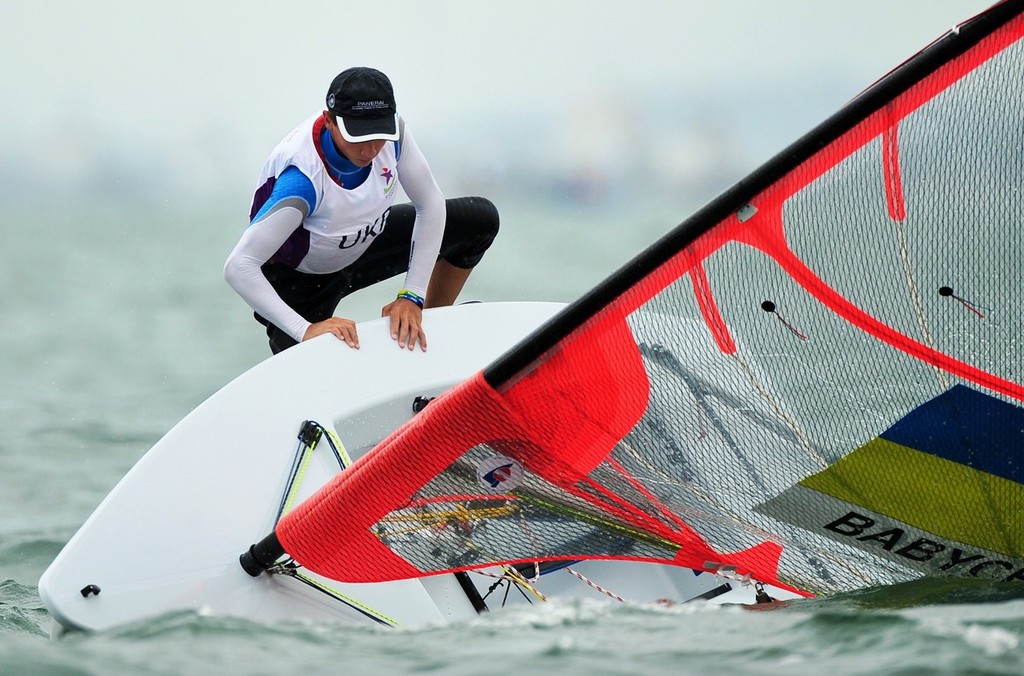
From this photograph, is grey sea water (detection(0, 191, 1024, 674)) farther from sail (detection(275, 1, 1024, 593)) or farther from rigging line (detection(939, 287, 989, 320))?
rigging line (detection(939, 287, 989, 320))

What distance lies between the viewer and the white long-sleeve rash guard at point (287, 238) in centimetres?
262

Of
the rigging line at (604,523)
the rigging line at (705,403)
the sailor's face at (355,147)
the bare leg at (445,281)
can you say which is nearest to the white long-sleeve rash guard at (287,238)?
the sailor's face at (355,147)

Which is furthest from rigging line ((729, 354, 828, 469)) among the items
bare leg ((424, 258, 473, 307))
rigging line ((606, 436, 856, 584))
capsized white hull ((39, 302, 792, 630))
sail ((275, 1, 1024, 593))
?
bare leg ((424, 258, 473, 307))

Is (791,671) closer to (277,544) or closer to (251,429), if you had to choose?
(277,544)

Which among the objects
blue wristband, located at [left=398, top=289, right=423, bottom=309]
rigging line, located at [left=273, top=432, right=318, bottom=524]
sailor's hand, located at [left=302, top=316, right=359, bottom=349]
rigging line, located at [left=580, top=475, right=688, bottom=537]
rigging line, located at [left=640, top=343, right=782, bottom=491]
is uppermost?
blue wristband, located at [left=398, top=289, right=423, bottom=309]

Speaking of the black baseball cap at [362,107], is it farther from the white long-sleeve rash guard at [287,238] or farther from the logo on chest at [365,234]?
the logo on chest at [365,234]

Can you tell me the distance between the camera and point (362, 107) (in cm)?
253

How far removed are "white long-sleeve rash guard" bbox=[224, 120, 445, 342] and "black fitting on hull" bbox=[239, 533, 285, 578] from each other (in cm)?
65

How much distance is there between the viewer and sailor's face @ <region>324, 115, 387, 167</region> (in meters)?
2.58

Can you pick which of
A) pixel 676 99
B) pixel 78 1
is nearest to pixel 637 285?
pixel 676 99

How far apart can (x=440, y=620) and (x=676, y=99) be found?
823 cm

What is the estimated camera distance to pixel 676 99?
998cm

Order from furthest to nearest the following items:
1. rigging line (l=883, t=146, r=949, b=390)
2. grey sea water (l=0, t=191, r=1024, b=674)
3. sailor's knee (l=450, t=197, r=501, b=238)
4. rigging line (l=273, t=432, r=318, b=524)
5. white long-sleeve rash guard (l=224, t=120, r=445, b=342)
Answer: sailor's knee (l=450, t=197, r=501, b=238) → white long-sleeve rash guard (l=224, t=120, r=445, b=342) → rigging line (l=273, t=432, r=318, b=524) → rigging line (l=883, t=146, r=949, b=390) → grey sea water (l=0, t=191, r=1024, b=674)

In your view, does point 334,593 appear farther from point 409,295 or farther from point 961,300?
point 961,300
